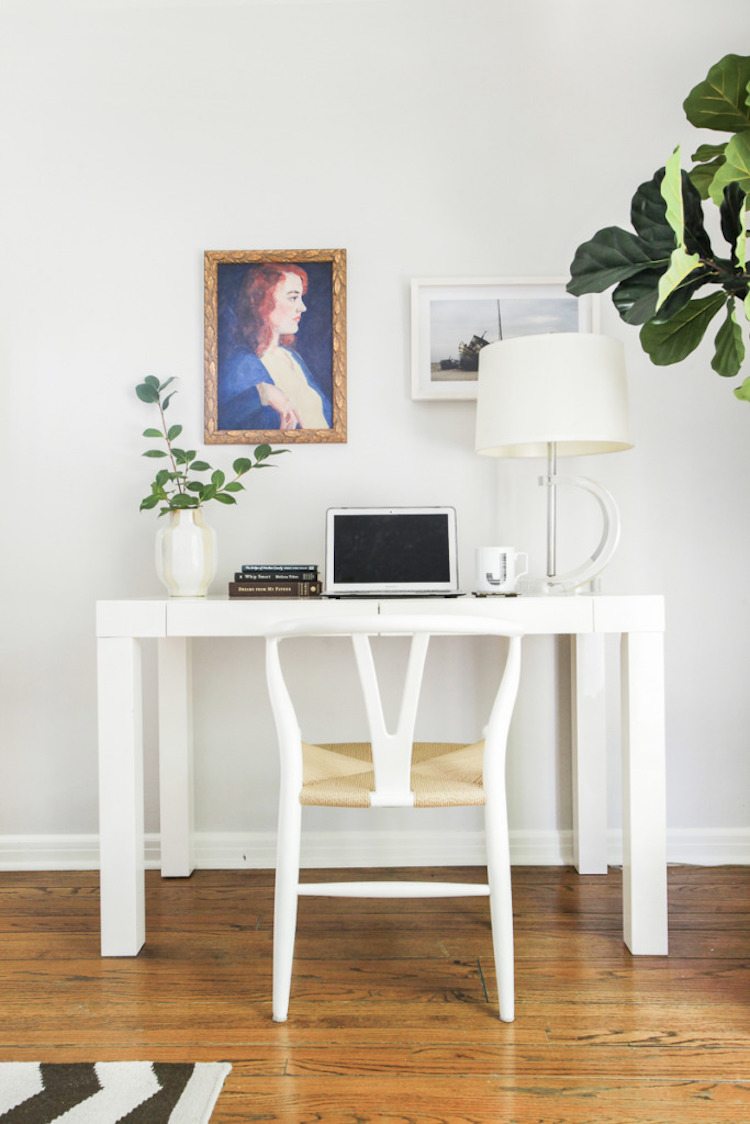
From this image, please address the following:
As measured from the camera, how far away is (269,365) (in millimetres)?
2268

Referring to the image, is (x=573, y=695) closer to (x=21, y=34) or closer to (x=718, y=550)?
(x=718, y=550)

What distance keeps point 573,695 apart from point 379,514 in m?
0.74

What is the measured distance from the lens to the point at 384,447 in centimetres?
227

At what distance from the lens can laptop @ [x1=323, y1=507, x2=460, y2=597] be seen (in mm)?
2023

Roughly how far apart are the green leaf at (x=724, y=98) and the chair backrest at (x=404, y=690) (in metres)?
0.97

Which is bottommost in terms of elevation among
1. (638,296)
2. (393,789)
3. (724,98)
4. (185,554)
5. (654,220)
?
(393,789)

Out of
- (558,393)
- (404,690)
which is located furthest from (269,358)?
(404,690)

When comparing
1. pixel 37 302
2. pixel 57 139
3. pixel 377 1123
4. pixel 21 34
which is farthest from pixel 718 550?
pixel 21 34

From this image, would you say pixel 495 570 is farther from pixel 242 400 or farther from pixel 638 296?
pixel 242 400

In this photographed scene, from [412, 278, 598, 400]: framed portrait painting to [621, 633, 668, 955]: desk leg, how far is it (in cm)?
95

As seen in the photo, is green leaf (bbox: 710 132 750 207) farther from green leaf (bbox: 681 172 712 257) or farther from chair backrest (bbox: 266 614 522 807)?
chair backrest (bbox: 266 614 522 807)

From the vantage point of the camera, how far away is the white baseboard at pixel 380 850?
2244 millimetres

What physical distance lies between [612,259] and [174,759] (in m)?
1.62

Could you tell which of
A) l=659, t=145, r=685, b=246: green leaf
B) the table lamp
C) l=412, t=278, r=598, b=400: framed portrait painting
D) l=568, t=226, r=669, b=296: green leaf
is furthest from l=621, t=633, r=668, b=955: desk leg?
l=412, t=278, r=598, b=400: framed portrait painting
